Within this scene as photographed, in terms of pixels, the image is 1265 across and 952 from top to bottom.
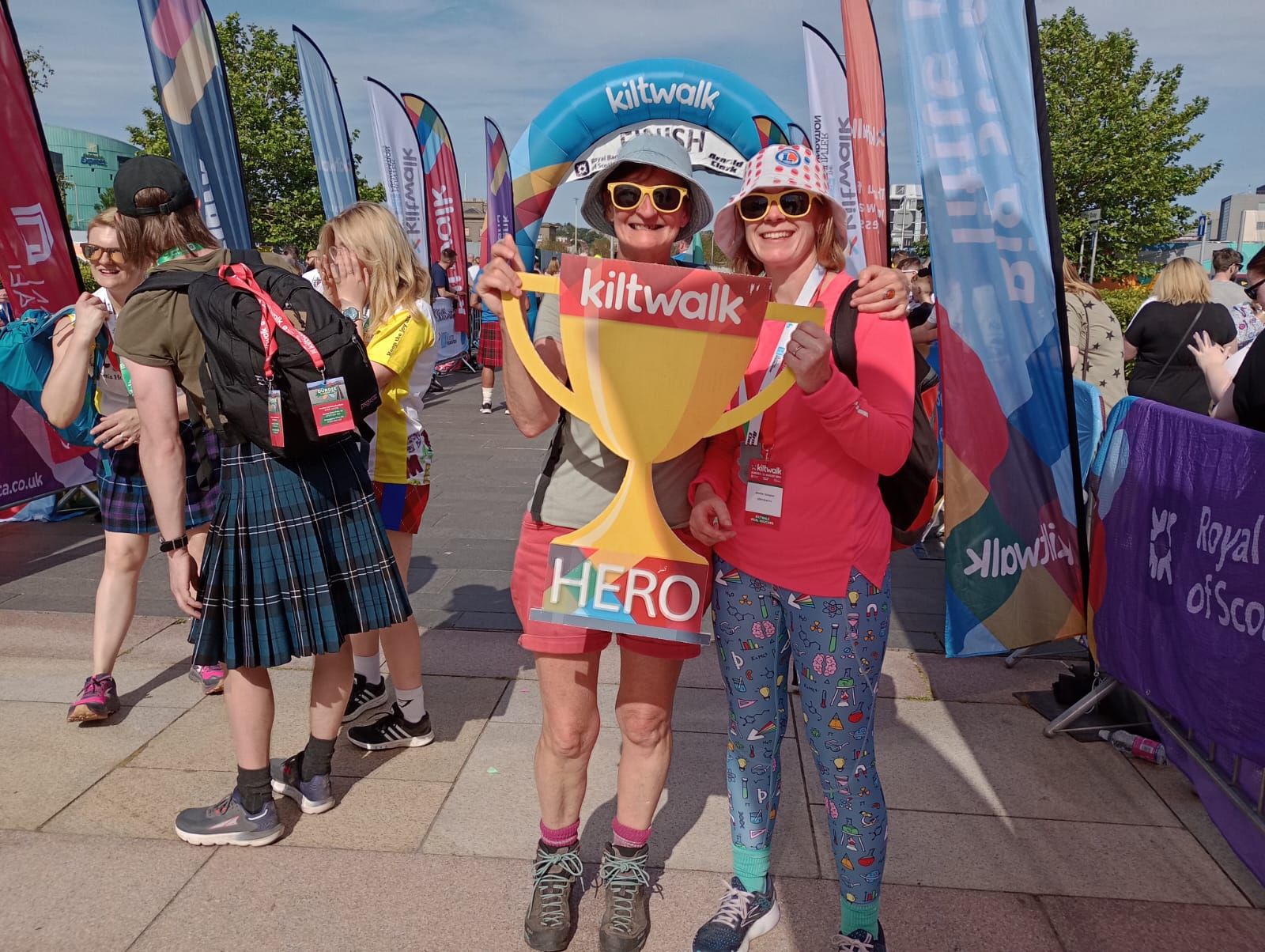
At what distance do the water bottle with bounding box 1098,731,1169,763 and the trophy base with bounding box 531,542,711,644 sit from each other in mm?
2191

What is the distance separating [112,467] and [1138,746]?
150 inches

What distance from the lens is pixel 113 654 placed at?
11.8 ft

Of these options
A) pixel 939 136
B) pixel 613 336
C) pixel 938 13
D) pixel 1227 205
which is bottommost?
pixel 1227 205

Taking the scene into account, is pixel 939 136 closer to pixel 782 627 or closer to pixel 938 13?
pixel 938 13

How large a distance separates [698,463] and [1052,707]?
2.32 m

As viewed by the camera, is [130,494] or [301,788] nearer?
[301,788]

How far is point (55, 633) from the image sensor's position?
4.45m

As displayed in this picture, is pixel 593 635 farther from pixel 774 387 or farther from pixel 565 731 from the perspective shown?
pixel 774 387

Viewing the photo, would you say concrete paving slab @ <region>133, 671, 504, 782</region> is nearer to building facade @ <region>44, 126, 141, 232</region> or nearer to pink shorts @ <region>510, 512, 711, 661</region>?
pink shorts @ <region>510, 512, 711, 661</region>

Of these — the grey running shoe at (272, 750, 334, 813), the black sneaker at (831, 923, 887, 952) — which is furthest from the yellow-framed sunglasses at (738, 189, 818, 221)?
the grey running shoe at (272, 750, 334, 813)

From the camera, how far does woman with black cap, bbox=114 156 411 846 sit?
258cm

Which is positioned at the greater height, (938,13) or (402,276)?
(938,13)

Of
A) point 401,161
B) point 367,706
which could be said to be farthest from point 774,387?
point 401,161

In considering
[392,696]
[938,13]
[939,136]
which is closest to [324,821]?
[392,696]
